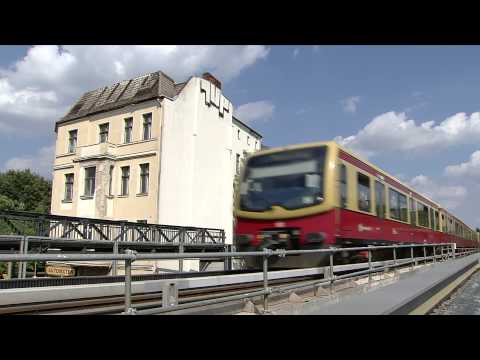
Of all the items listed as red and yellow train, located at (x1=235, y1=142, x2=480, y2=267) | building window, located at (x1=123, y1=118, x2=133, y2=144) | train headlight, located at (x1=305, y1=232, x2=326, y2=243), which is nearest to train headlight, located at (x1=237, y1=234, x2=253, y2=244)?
red and yellow train, located at (x1=235, y1=142, x2=480, y2=267)

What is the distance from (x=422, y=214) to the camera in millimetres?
20266

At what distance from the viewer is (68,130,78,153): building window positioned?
1379 inches

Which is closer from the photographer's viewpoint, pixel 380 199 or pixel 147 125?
pixel 380 199

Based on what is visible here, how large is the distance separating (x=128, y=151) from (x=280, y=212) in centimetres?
2139

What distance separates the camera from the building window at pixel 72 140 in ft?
115

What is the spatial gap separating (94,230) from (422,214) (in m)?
14.6

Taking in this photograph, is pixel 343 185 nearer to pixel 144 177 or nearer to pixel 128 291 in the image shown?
pixel 128 291

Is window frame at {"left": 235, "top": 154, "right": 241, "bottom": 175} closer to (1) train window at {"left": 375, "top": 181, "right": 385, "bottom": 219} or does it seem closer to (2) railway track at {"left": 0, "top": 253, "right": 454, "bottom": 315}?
(1) train window at {"left": 375, "top": 181, "right": 385, "bottom": 219}

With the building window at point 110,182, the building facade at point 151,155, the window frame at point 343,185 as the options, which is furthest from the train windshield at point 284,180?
the building window at point 110,182

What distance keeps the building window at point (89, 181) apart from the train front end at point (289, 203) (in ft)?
71.0

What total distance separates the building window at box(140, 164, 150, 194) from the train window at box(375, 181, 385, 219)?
18.3 meters

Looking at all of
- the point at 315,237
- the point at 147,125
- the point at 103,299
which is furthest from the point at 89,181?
the point at 103,299

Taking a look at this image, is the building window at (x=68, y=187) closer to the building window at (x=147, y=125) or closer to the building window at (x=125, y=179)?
the building window at (x=125, y=179)
